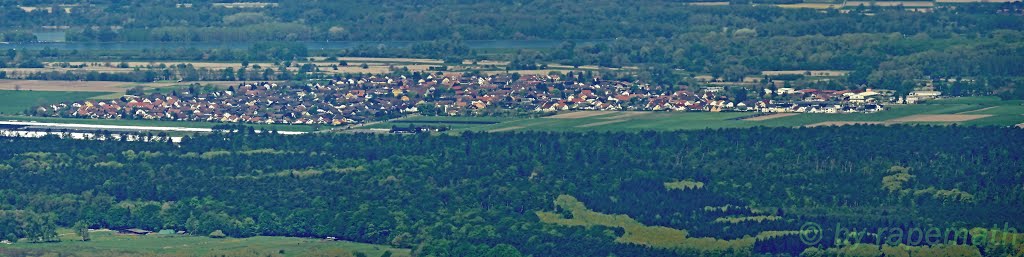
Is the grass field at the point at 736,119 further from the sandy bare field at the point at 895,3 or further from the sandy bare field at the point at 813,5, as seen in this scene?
the sandy bare field at the point at 895,3

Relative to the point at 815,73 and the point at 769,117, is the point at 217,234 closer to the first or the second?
the point at 769,117

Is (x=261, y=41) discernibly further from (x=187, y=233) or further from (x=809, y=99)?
(x=187, y=233)

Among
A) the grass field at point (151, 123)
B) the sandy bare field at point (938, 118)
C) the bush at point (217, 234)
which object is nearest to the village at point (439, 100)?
the grass field at point (151, 123)

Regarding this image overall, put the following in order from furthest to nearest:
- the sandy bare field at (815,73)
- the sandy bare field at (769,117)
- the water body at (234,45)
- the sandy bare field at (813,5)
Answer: the sandy bare field at (813,5), the water body at (234,45), the sandy bare field at (815,73), the sandy bare field at (769,117)

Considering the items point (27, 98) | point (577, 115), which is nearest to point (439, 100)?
point (577, 115)

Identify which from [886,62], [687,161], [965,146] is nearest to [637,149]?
[687,161]

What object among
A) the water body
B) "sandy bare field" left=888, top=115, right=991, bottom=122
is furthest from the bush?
the water body

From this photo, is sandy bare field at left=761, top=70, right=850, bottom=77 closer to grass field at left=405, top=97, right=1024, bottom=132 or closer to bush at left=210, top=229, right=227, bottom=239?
grass field at left=405, top=97, right=1024, bottom=132
